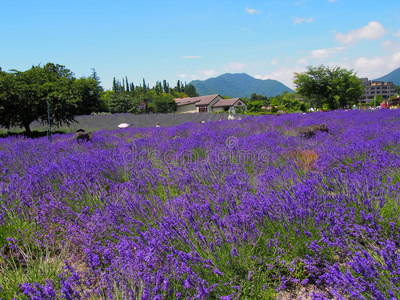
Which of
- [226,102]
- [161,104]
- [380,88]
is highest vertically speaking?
[380,88]

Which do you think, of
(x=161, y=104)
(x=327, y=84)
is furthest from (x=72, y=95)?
(x=161, y=104)

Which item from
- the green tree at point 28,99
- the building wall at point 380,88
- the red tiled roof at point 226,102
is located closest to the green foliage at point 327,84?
the red tiled roof at point 226,102

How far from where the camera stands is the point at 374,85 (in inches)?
5305

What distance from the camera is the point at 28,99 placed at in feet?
41.9

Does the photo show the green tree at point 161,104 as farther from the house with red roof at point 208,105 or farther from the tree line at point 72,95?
the house with red roof at point 208,105

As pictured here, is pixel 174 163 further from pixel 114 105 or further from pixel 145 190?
pixel 114 105

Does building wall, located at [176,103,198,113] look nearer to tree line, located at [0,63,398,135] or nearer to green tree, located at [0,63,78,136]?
tree line, located at [0,63,398,135]

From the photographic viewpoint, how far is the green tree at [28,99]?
1245cm

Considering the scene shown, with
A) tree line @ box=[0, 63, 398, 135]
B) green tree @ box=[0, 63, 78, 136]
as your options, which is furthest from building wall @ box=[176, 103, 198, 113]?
green tree @ box=[0, 63, 78, 136]

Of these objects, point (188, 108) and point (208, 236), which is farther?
point (188, 108)

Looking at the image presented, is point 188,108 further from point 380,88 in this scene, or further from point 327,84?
point 380,88

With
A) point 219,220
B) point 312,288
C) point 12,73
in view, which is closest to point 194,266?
point 219,220

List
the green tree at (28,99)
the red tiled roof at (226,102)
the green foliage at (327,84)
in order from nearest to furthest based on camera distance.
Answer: the green tree at (28,99)
the green foliage at (327,84)
the red tiled roof at (226,102)

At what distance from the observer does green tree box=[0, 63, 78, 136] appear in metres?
12.5
